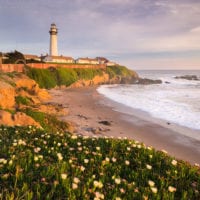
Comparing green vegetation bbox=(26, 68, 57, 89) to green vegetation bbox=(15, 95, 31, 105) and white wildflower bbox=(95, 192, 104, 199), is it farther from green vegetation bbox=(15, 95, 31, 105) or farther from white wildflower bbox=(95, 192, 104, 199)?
white wildflower bbox=(95, 192, 104, 199)

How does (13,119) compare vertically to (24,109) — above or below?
above

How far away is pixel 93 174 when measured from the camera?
138 inches

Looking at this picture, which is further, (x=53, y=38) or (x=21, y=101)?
(x=53, y=38)

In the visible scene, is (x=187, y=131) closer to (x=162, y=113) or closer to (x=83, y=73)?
(x=162, y=113)

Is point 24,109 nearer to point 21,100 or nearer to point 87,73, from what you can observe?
point 21,100

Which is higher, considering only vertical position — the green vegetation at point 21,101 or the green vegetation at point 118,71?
the green vegetation at point 118,71

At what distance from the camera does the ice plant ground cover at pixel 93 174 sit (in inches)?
111

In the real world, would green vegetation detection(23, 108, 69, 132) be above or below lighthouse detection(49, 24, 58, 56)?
below

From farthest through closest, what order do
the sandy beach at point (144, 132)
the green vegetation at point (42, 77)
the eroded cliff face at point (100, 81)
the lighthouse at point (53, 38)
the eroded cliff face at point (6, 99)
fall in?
the lighthouse at point (53, 38), the eroded cliff face at point (100, 81), the green vegetation at point (42, 77), the eroded cliff face at point (6, 99), the sandy beach at point (144, 132)

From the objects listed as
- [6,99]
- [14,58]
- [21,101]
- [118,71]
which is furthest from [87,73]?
[6,99]

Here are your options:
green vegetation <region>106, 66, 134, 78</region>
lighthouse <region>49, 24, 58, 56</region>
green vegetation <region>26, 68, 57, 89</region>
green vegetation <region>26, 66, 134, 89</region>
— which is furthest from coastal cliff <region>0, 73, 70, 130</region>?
green vegetation <region>106, 66, 134, 78</region>

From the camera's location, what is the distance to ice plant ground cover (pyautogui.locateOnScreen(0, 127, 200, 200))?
9.28ft

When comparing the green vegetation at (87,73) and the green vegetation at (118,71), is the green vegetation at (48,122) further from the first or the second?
the green vegetation at (118,71)


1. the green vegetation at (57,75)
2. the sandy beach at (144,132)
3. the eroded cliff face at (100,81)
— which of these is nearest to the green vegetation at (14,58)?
the green vegetation at (57,75)
